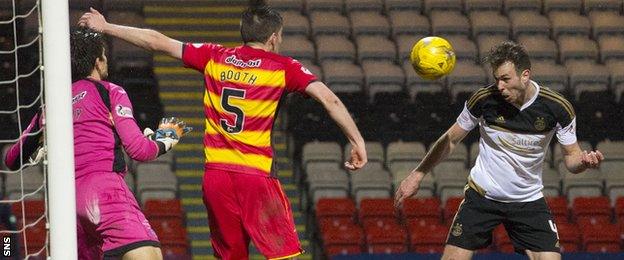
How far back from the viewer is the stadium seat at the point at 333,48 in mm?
15838

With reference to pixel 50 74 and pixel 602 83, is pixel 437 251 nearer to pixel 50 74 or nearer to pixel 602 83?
pixel 602 83

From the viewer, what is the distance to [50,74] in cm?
570

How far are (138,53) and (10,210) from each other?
13.7 feet

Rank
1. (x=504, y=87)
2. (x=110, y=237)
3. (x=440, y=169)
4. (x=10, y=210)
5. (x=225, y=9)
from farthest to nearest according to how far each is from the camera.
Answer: (x=225, y=9)
(x=440, y=169)
(x=10, y=210)
(x=504, y=87)
(x=110, y=237)

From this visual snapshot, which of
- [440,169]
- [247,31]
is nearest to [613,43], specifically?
[440,169]

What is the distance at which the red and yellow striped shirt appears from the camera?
6.41 metres

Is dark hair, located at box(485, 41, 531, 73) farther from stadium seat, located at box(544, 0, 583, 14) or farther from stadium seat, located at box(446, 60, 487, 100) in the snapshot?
stadium seat, located at box(544, 0, 583, 14)

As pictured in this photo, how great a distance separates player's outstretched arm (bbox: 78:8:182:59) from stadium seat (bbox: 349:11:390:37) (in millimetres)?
10071

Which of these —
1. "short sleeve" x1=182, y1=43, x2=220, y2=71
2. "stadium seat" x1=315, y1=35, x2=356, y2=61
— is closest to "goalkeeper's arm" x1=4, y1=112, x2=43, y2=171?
"short sleeve" x1=182, y1=43, x2=220, y2=71

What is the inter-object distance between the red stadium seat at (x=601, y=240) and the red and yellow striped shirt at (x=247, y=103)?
7.33 metres

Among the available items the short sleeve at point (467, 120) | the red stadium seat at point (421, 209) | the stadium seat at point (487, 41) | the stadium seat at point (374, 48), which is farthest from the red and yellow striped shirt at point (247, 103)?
the stadium seat at point (487, 41)

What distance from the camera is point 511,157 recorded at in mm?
7461

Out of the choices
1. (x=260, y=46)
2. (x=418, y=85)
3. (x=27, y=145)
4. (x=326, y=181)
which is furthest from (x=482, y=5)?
(x=27, y=145)

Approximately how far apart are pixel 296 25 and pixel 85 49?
10.1 m
